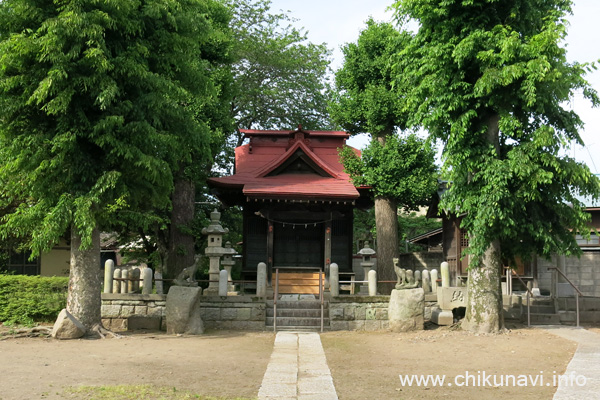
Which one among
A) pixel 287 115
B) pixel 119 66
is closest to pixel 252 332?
pixel 119 66

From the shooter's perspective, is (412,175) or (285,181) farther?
(285,181)

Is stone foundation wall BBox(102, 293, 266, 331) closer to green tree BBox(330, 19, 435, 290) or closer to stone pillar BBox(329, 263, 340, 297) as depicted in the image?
stone pillar BBox(329, 263, 340, 297)

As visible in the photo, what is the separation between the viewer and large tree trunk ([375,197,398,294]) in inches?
732

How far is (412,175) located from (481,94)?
621 cm

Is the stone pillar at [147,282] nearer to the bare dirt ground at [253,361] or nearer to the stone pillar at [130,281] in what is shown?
the stone pillar at [130,281]

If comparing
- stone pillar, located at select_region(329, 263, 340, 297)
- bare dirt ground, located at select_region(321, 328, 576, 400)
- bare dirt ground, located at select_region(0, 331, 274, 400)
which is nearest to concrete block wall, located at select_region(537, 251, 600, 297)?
bare dirt ground, located at select_region(321, 328, 576, 400)

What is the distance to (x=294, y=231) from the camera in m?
20.5

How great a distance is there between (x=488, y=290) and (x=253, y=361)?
20.4ft

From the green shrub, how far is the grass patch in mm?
7788

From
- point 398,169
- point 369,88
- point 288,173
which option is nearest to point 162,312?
point 288,173

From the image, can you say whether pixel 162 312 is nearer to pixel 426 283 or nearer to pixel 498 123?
pixel 426 283

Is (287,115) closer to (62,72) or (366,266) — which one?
(366,266)

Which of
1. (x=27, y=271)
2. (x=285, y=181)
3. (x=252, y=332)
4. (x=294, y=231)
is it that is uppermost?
(x=285, y=181)

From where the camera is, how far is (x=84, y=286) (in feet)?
40.9
